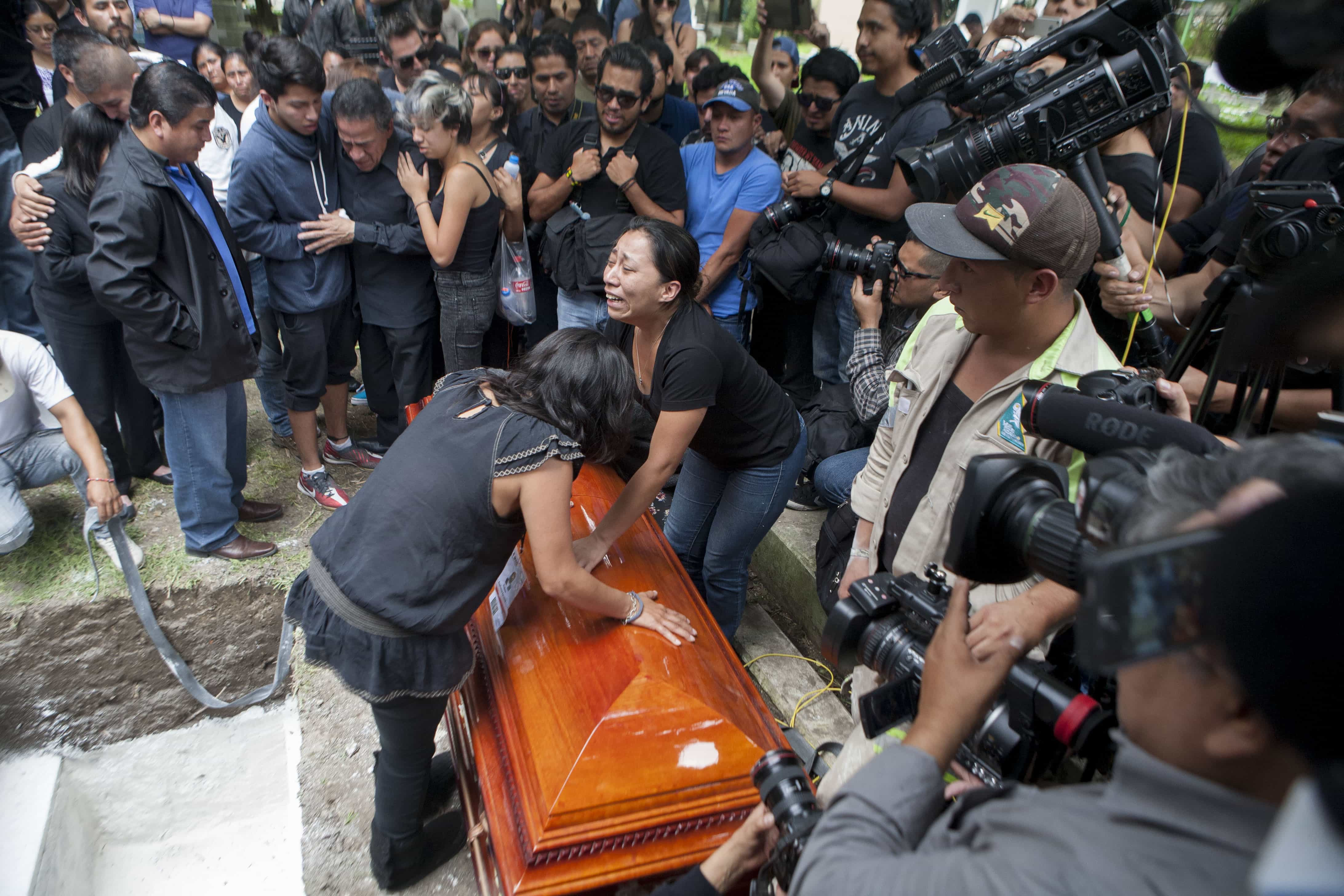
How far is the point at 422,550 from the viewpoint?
66.2 inches

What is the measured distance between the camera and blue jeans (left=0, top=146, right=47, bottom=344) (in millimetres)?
3793

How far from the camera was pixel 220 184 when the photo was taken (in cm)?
378

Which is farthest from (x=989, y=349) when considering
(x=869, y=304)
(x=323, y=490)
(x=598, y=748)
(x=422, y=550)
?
(x=323, y=490)

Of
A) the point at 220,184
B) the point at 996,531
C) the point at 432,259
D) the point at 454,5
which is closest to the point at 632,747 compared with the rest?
the point at 996,531

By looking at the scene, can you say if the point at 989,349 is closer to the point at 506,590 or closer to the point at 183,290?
the point at 506,590

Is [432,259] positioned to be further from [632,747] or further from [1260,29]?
[1260,29]

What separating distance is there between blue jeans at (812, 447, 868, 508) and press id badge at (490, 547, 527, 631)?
1320 mm

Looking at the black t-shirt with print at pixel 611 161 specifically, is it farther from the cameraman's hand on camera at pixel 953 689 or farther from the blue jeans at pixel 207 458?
the cameraman's hand on camera at pixel 953 689

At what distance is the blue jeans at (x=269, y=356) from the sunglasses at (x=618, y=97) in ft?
5.51

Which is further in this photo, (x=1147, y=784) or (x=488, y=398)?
(x=488, y=398)

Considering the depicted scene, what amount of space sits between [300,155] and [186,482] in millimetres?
1396

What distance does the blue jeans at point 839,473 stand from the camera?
295 centimetres

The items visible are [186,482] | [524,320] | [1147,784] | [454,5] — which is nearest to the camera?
[1147,784]

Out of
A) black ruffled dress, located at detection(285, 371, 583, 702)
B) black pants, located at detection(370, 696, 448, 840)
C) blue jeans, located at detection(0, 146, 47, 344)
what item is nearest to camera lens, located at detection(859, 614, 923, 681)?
black ruffled dress, located at detection(285, 371, 583, 702)
